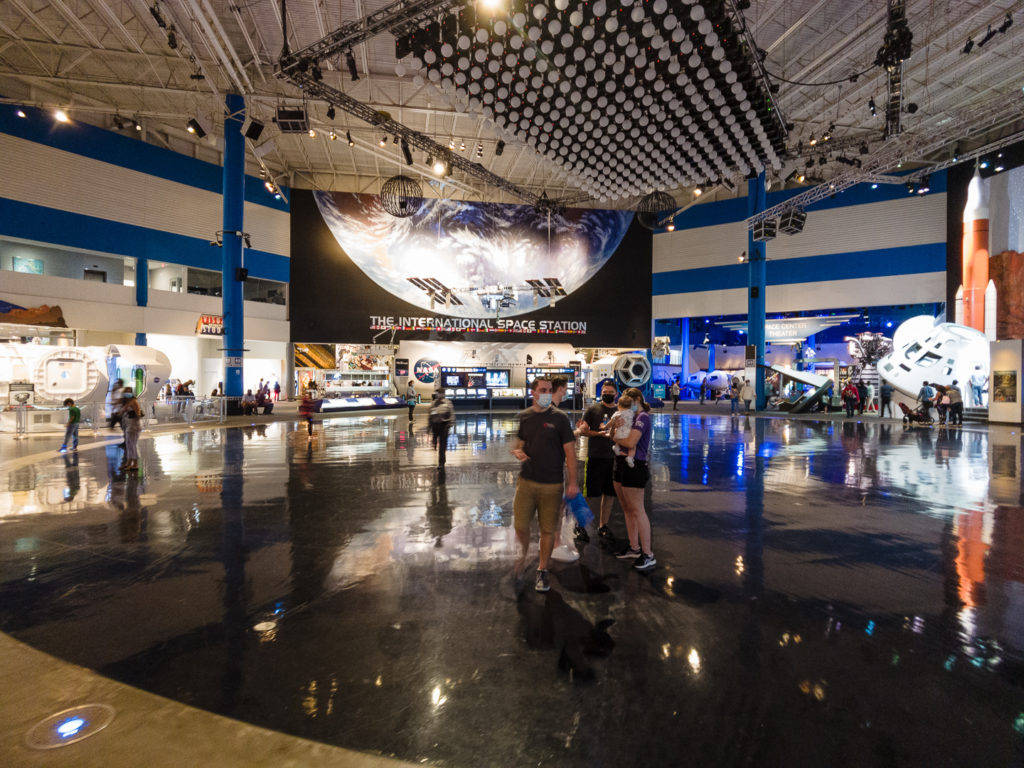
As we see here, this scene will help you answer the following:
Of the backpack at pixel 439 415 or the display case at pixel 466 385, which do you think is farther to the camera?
the display case at pixel 466 385

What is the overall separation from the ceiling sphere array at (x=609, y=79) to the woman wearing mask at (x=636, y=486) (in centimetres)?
603

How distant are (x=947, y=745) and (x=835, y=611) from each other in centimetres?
132

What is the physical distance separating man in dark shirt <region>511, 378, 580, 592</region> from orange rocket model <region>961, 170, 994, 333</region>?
2738cm

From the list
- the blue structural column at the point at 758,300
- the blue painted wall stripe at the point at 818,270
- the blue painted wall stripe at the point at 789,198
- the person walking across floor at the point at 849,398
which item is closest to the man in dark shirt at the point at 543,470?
the person walking across floor at the point at 849,398

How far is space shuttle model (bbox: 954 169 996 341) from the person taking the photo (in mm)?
21938

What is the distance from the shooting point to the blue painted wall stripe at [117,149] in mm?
19438

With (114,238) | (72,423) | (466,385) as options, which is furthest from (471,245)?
(72,423)

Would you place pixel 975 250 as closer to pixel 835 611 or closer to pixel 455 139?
pixel 455 139

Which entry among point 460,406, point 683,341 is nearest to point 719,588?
point 460,406

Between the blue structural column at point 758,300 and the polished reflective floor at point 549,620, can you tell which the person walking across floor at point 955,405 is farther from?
the polished reflective floor at point 549,620

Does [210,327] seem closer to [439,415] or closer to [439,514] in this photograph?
[439,415]

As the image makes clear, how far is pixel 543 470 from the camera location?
3756 millimetres

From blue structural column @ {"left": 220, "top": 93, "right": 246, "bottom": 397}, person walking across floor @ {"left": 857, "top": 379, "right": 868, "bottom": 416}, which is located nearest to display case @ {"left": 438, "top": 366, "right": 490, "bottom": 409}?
blue structural column @ {"left": 220, "top": 93, "right": 246, "bottom": 397}

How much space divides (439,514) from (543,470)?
96.0 inches
